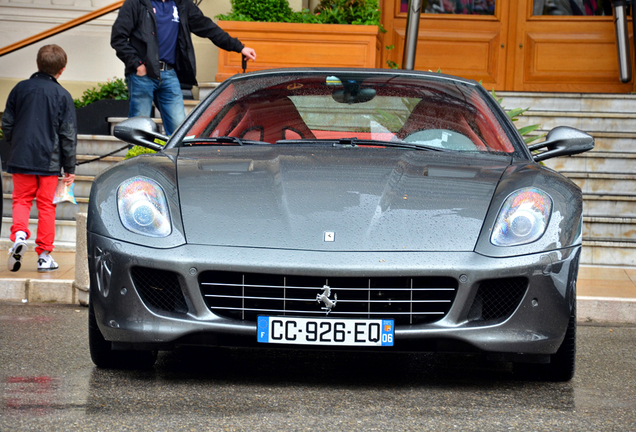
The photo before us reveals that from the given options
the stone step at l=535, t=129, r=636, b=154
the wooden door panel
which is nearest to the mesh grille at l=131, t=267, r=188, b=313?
the stone step at l=535, t=129, r=636, b=154

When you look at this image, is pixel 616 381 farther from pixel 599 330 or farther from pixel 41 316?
pixel 41 316

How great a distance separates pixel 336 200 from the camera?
3.37 metres

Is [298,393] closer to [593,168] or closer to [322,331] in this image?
[322,331]

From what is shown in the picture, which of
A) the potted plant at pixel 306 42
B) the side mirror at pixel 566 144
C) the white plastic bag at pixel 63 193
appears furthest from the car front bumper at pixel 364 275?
the potted plant at pixel 306 42

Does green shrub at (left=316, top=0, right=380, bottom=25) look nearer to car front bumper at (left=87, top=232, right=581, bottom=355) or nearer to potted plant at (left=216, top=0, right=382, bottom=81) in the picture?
potted plant at (left=216, top=0, right=382, bottom=81)

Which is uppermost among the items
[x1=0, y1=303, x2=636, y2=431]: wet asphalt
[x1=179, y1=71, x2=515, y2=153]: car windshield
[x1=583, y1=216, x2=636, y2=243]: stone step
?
[x1=179, y1=71, x2=515, y2=153]: car windshield

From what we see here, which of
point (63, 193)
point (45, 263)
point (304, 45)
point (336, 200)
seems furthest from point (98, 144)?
point (336, 200)

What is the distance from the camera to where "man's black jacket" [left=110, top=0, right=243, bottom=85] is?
23.1 ft

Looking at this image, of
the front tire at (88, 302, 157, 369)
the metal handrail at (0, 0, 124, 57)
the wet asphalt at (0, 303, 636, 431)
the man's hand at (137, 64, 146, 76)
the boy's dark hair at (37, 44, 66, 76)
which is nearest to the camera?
the wet asphalt at (0, 303, 636, 431)

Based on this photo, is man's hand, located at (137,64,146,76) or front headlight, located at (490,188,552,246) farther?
man's hand, located at (137,64,146,76)

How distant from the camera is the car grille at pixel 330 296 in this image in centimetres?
308

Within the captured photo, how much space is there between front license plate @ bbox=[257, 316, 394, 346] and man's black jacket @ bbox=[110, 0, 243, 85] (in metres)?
4.38

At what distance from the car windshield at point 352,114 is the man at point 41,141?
2.42 m

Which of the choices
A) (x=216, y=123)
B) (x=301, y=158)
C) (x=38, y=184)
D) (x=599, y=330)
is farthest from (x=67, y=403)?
(x=38, y=184)
